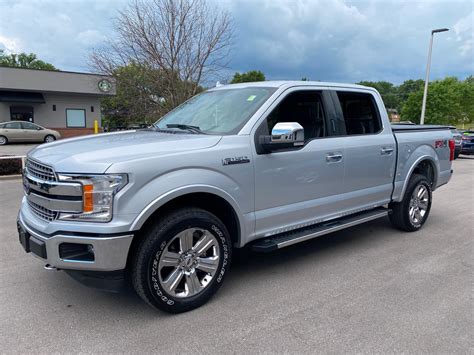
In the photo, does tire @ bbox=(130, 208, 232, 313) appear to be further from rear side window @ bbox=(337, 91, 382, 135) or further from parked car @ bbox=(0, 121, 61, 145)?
parked car @ bbox=(0, 121, 61, 145)

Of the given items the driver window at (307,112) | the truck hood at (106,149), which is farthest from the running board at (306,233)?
the truck hood at (106,149)

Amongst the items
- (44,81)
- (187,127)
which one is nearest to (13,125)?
(44,81)

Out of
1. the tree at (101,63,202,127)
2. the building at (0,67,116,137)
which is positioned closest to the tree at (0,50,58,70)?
the building at (0,67,116,137)

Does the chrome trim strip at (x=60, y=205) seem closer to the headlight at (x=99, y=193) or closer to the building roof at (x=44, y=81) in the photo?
the headlight at (x=99, y=193)

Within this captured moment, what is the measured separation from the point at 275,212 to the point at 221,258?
0.74 m

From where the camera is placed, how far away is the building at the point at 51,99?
89.0ft

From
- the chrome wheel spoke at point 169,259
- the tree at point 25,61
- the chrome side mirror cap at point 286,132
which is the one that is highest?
the tree at point 25,61

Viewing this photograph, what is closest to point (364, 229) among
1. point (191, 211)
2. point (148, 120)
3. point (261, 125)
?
point (261, 125)

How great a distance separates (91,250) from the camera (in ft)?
9.37

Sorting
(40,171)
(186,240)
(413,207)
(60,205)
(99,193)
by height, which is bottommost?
(413,207)

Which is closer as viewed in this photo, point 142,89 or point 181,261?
point 181,261

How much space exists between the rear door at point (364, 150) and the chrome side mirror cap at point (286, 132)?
1126 millimetres

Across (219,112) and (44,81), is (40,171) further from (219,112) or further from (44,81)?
(44,81)

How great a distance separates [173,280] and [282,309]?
3.22 feet
